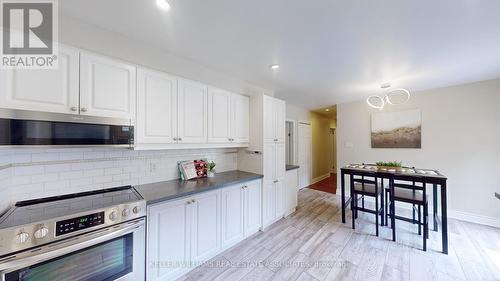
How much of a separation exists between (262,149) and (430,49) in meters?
2.30

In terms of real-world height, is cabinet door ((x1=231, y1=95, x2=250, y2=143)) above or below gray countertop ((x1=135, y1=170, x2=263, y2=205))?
above

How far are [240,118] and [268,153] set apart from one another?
2.37 feet

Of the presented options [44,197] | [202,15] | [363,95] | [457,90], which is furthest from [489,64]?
[44,197]

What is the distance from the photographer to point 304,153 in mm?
5418

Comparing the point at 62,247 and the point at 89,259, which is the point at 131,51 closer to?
the point at 62,247

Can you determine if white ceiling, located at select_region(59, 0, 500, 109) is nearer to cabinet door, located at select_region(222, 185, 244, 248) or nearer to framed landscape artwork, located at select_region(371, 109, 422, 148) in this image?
framed landscape artwork, located at select_region(371, 109, 422, 148)

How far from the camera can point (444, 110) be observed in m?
3.44

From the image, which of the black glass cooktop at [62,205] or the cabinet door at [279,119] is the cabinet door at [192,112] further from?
the cabinet door at [279,119]

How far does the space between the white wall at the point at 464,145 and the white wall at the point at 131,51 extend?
3.97m

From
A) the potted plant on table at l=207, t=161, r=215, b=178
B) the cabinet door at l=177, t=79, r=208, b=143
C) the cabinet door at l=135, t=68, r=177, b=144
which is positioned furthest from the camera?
the potted plant on table at l=207, t=161, r=215, b=178

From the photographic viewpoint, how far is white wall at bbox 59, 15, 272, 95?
161 cm

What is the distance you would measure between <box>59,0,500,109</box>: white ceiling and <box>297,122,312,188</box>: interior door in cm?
263

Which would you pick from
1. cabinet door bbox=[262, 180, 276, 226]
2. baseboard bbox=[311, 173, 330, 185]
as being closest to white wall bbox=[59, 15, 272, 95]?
cabinet door bbox=[262, 180, 276, 226]

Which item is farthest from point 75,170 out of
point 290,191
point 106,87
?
point 290,191
